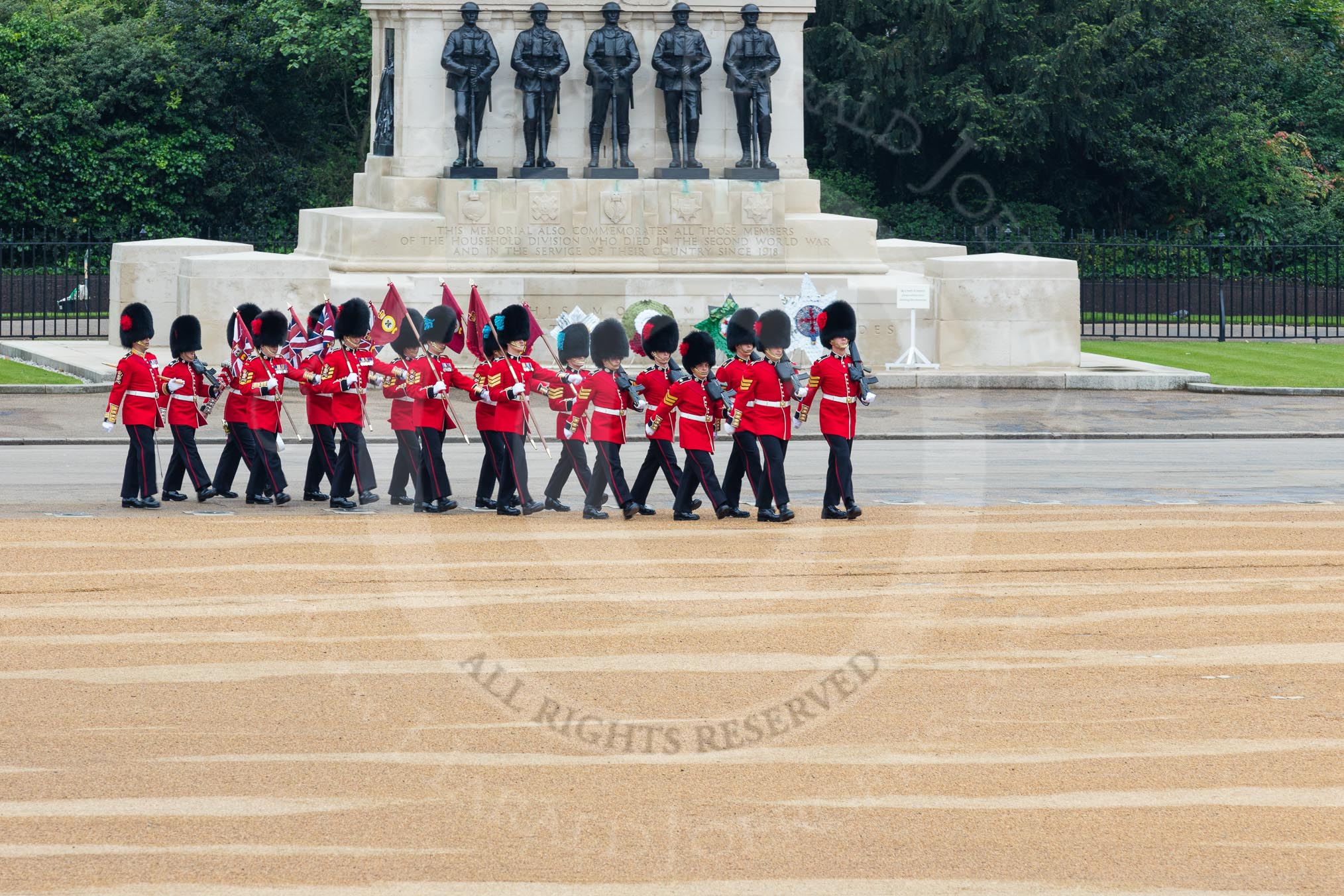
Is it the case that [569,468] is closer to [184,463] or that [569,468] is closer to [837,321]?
[837,321]

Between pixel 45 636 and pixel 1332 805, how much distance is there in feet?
21.2

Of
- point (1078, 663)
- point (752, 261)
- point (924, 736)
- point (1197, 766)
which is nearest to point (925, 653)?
point (1078, 663)

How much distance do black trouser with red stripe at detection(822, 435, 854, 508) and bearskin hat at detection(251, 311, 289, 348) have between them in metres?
4.33

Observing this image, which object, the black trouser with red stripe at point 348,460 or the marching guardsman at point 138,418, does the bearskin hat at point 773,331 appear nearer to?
the black trouser with red stripe at point 348,460

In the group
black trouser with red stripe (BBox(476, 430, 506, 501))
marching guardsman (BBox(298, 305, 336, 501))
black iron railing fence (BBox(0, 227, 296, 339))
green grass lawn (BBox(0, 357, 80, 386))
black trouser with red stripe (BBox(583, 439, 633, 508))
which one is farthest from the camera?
black iron railing fence (BBox(0, 227, 296, 339))

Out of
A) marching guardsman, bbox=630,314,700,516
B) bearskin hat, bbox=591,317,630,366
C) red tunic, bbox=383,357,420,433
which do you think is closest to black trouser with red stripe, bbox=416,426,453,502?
red tunic, bbox=383,357,420,433

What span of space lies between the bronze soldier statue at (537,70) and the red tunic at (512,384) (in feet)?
36.3

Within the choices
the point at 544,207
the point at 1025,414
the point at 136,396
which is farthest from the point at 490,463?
the point at 544,207

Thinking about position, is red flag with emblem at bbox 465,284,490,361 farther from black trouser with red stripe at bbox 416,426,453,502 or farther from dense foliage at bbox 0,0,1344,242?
dense foliage at bbox 0,0,1344,242

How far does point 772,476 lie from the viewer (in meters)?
14.4

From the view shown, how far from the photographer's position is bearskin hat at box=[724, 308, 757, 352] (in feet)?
49.7

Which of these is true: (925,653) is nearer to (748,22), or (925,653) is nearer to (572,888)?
(572,888)

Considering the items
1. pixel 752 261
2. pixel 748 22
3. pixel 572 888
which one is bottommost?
pixel 572 888

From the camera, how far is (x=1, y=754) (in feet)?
27.7
